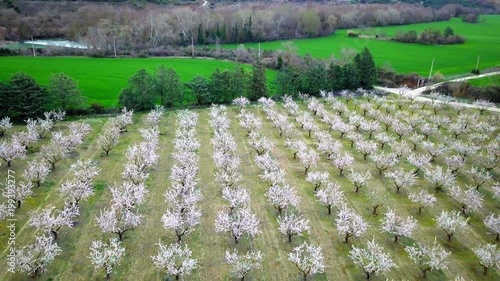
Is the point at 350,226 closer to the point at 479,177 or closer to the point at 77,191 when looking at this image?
the point at 479,177

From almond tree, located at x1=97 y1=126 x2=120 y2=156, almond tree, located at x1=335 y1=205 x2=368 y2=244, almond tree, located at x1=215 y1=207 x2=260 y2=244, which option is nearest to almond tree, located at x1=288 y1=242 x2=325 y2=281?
almond tree, located at x1=335 y1=205 x2=368 y2=244


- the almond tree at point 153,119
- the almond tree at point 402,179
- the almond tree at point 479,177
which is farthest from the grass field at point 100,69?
the almond tree at point 479,177

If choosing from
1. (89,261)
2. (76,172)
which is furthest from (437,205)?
(76,172)

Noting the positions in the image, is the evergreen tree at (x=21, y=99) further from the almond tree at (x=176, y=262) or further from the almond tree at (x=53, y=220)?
the almond tree at (x=176, y=262)

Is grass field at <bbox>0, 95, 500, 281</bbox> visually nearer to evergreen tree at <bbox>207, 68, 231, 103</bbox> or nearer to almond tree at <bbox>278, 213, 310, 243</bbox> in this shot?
almond tree at <bbox>278, 213, 310, 243</bbox>

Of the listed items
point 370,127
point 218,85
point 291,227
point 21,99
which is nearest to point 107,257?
point 291,227

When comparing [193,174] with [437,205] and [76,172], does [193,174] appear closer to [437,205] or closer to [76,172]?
[76,172]
